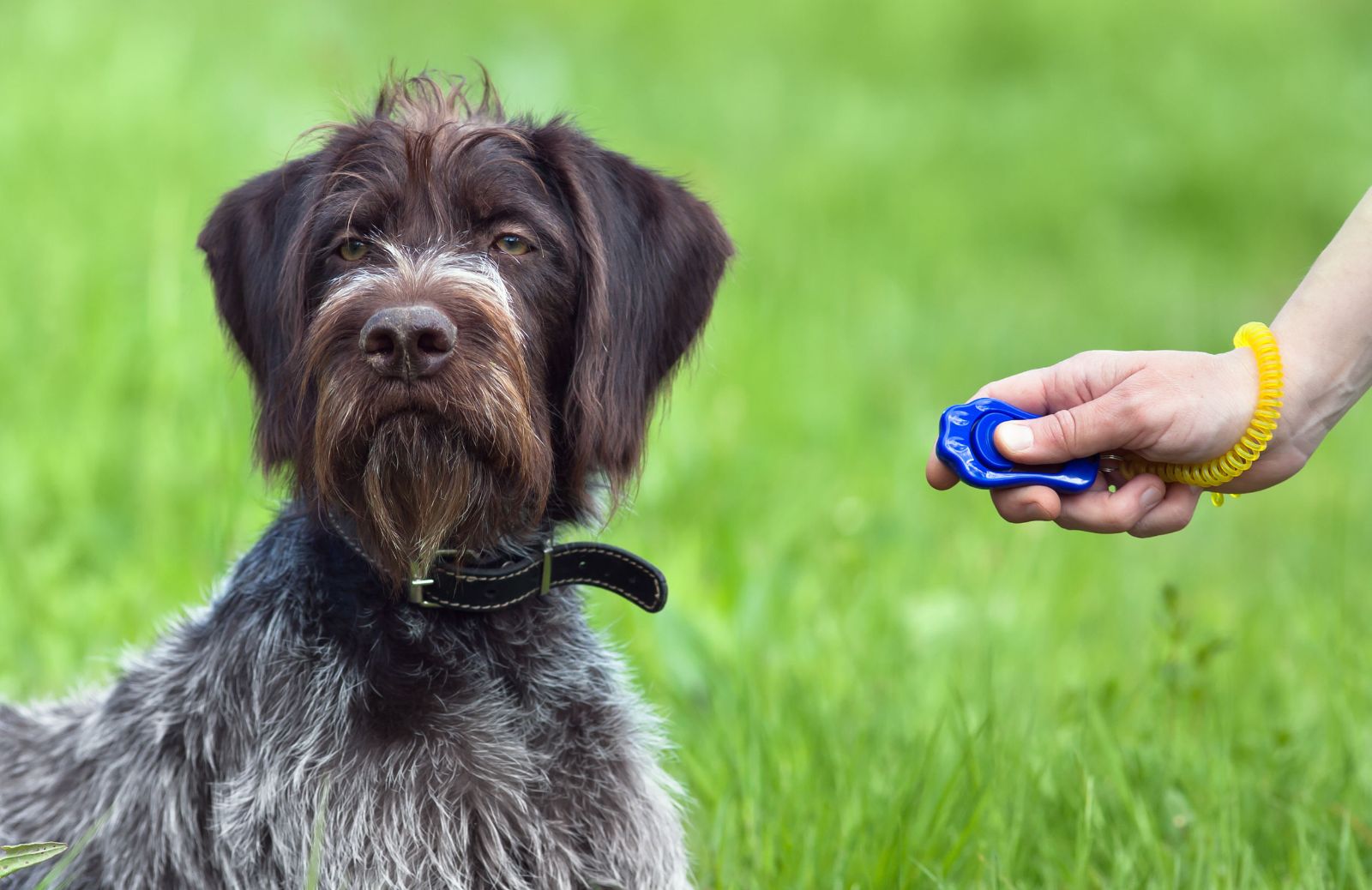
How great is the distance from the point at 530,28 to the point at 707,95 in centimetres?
261

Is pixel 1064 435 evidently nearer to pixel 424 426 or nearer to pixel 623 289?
pixel 623 289

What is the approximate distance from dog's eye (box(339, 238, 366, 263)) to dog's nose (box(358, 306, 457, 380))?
0.45 m

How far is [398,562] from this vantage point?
119 inches

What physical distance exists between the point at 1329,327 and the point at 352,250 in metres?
2.25

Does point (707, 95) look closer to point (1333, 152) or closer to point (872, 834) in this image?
point (1333, 152)

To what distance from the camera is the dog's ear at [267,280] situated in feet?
10.4

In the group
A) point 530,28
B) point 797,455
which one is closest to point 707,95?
point 530,28

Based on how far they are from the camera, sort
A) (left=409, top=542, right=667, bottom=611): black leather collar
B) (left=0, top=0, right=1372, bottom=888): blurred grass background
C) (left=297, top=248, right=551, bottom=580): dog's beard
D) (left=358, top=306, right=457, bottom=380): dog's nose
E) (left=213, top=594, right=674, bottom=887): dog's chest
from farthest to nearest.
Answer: (left=0, top=0, right=1372, bottom=888): blurred grass background < (left=409, top=542, right=667, bottom=611): black leather collar < (left=213, top=594, right=674, bottom=887): dog's chest < (left=297, top=248, right=551, bottom=580): dog's beard < (left=358, top=306, right=457, bottom=380): dog's nose

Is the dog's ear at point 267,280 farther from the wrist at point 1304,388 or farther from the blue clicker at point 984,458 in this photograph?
the wrist at point 1304,388

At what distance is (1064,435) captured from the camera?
2.95 meters

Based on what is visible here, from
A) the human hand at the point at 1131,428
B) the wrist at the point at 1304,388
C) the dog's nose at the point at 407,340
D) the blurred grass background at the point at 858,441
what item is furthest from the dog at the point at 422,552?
the wrist at the point at 1304,388

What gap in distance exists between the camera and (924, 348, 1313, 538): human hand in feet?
9.64

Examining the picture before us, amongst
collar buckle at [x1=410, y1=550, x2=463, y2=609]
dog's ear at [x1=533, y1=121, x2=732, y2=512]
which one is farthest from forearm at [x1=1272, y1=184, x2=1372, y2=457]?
collar buckle at [x1=410, y1=550, x2=463, y2=609]

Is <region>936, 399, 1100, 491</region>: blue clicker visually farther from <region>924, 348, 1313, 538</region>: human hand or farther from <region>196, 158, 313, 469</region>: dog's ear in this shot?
<region>196, 158, 313, 469</region>: dog's ear
